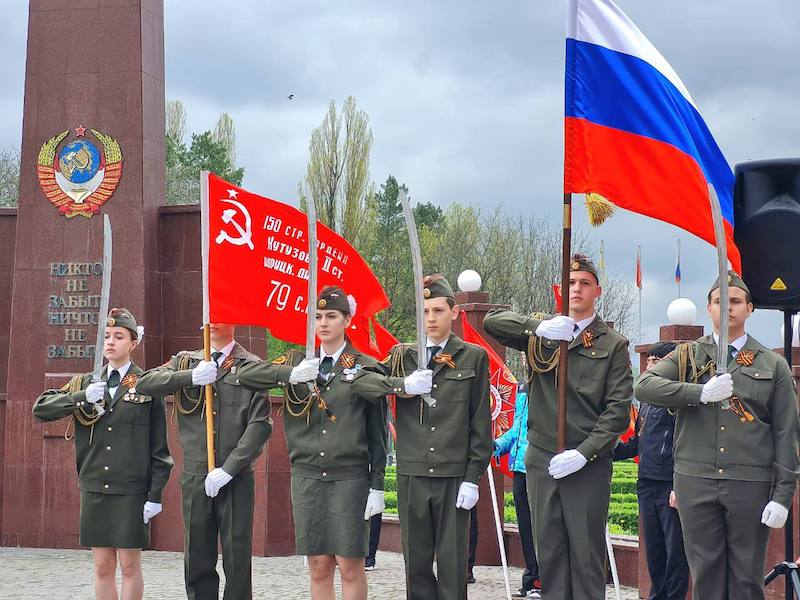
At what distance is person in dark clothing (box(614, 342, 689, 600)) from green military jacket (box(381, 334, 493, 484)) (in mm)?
1917

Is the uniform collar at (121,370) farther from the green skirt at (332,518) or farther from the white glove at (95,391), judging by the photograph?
the green skirt at (332,518)

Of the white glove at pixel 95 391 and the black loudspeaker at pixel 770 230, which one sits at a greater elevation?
the black loudspeaker at pixel 770 230

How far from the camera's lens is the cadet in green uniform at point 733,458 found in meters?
6.55

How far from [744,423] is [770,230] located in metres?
1.34

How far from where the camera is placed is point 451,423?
7.12 meters

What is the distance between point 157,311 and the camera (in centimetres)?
1412

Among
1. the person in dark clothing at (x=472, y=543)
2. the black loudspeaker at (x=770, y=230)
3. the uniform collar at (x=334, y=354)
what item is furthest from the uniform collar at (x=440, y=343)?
the person in dark clothing at (x=472, y=543)

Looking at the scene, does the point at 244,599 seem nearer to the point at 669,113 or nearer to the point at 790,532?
the point at 790,532

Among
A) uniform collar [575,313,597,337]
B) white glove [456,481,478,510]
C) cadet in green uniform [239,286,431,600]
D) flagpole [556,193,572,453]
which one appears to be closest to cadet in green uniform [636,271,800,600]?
uniform collar [575,313,597,337]

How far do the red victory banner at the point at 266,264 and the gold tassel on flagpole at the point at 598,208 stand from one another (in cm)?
190

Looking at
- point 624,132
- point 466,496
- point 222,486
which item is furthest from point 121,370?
point 624,132

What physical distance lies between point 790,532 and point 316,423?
2.92m

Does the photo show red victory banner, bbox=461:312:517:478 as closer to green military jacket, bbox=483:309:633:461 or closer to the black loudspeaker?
the black loudspeaker

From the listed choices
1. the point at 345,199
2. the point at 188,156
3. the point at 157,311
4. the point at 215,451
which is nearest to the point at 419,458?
the point at 215,451
